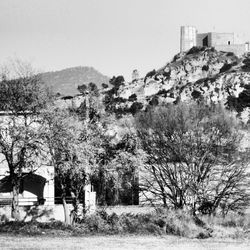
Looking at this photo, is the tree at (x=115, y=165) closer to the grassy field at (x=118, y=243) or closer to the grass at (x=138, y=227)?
the grass at (x=138, y=227)

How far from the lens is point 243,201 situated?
3069 cm

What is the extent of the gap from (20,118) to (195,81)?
423ft

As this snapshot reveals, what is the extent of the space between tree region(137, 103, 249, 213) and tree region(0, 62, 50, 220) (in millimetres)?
7460

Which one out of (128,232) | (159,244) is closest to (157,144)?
(128,232)

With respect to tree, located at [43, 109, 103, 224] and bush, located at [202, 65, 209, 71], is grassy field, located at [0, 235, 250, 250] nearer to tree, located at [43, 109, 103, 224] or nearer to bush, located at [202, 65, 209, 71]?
tree, located at [43, 109, 103, 224]

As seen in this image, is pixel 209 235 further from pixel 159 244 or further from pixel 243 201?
pixel 243 201

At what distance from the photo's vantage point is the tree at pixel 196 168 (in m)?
29.6

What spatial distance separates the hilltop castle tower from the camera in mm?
158375

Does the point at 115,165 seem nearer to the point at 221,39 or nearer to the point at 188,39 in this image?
the point at 221,39

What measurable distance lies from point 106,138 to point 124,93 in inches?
5015

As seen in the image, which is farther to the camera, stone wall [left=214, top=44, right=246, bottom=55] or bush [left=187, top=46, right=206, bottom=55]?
bush [left=187, top=46, right=206, bottom=55]

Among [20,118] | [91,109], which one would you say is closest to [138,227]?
[91,109]

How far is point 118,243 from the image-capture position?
752 inches

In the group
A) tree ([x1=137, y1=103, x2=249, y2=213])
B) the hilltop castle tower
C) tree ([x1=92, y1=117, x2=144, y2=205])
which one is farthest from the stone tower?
tree ([x1=92, y1=117, x2=144, y2=205])
